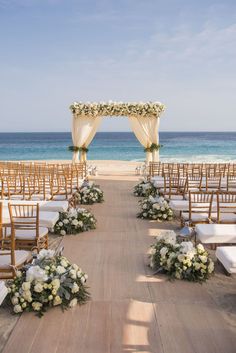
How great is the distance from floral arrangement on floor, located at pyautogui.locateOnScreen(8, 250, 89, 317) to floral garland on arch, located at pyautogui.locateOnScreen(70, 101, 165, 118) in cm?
1080

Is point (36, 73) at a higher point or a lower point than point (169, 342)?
higher

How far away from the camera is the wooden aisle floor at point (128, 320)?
11.0 feet

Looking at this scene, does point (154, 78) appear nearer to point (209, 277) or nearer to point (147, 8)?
point (147, 8)

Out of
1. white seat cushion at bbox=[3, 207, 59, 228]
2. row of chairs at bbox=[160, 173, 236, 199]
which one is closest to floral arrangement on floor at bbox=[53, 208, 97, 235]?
white seat cushion at bbox=[3, 207, 59, 228]

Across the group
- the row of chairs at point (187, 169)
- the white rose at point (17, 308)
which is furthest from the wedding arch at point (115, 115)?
the white rose at point (17, 308)

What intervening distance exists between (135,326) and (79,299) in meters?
0.68

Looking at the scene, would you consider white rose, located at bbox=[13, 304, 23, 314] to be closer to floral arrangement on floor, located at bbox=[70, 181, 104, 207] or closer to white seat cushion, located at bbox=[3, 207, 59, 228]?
white seat cushion, located at bbox=[3, 207, 59, 228]

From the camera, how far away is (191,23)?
61.1ft

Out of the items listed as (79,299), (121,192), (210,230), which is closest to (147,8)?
(121,192)

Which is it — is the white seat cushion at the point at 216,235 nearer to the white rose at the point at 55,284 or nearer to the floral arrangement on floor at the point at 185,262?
the floral arrangement on floor at the point at 185,262

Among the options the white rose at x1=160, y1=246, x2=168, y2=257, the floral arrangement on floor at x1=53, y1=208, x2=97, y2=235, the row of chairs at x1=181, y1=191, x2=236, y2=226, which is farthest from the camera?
the floral arrangement on floor at x1=53, y1=208, x2=97, y2=235

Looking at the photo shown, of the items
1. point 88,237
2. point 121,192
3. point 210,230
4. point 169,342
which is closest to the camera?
point 169,342

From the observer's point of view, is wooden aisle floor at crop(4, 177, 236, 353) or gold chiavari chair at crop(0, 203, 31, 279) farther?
gold chiavari chair at crop(0, 203, 31, 279)

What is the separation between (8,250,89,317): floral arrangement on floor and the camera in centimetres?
389
